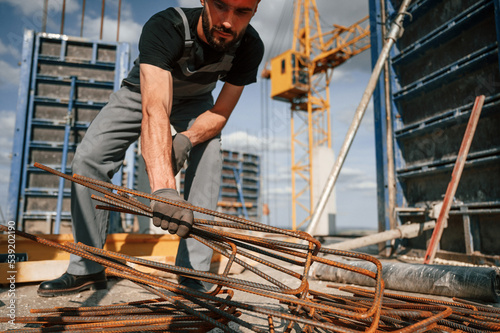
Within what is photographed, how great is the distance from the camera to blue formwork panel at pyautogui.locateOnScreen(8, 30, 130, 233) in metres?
5.27

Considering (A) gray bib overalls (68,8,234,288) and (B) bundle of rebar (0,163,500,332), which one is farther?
(A) gray bib overalls (68,8,234,288)

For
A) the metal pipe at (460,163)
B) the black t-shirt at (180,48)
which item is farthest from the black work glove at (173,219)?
the metal pipe at (460,163)

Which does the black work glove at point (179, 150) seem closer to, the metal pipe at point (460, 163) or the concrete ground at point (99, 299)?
the concrete ground at point (99, 299)

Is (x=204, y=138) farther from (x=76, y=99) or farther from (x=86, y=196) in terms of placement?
(x=76, y=99)

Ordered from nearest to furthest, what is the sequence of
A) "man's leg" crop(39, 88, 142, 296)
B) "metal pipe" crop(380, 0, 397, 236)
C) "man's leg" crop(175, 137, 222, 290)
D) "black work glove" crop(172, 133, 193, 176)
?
"black work glove" crop(172, 133, 193, 176), "man's leg" crop(39, 88, 142, 296), "man's leg" crop(175, 137, 222, 290), "metal pipe" crop(380, 0, 397, 236)

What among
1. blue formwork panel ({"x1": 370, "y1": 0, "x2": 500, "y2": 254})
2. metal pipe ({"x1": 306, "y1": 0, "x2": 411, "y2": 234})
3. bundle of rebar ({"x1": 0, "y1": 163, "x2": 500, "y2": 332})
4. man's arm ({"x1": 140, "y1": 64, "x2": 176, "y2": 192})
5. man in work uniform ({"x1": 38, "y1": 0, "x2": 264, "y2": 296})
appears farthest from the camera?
metal pipe ({"x1": 306, "y1": 0, "x2": 411, "y2": 234})

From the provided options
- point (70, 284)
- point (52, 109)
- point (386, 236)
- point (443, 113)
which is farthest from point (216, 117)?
point (52, 109)

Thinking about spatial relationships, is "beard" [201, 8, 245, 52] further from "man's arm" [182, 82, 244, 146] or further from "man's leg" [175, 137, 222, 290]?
"man's leg" [175, 137, 222, 290]

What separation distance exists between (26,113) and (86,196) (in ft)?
14.7

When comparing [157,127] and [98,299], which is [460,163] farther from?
[98,299]

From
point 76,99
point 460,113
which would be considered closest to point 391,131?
point 460,113

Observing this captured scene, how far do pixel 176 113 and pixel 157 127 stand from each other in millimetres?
730

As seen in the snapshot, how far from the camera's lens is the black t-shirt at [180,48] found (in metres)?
1.68

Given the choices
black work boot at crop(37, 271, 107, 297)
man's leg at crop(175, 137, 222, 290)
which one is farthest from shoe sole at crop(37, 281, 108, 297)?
man's leg at crop(175, 137, 222, 290)
